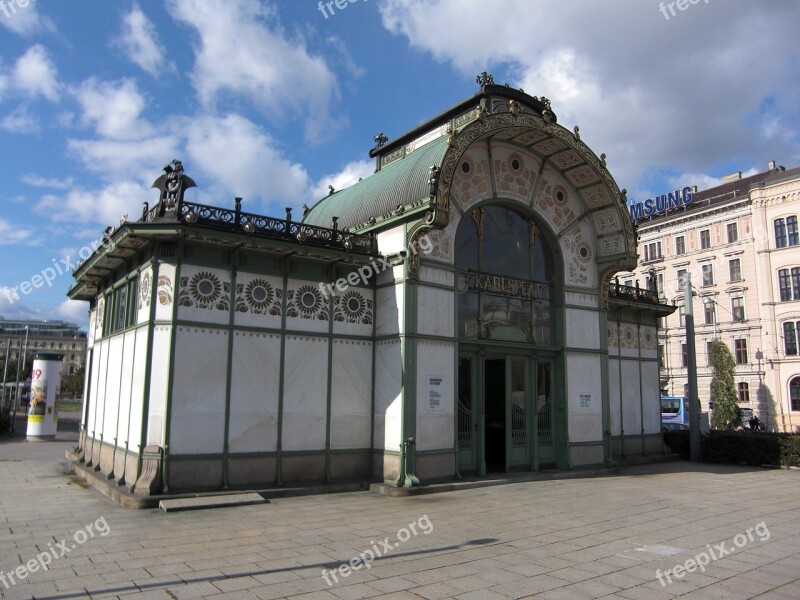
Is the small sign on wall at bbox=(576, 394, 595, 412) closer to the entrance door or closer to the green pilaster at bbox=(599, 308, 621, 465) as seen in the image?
the green pilaster at bbox=(599, 308, 621, 465)

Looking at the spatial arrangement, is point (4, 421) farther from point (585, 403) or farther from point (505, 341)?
point (585, 403)

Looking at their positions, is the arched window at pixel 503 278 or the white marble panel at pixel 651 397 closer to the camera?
the arched window at pixel 503 278

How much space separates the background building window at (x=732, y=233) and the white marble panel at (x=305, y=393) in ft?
153

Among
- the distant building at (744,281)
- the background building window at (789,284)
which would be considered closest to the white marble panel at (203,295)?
the distant building at (744,281)

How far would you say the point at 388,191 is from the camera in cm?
1565

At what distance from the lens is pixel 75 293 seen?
1822 centimetres

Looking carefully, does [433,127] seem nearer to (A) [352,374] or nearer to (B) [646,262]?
(A) [352,374]

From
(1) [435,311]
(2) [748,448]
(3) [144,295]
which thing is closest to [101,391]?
(3) [144,295]

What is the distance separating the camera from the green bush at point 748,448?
61.6ft

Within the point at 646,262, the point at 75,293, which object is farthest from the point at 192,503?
the point at 646,262

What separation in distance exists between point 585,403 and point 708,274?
40.8 metres

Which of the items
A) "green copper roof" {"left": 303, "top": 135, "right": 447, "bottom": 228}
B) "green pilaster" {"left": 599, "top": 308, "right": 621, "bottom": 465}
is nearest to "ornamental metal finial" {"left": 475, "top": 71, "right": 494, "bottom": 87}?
"green copper roof" {"left": 303, "top": 135, "right": 447, "bottom": 228}

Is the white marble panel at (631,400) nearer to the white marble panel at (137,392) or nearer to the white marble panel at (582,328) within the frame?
the white marble panel at (582,328)

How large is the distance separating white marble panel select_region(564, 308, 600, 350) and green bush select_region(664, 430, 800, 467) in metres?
6.68
